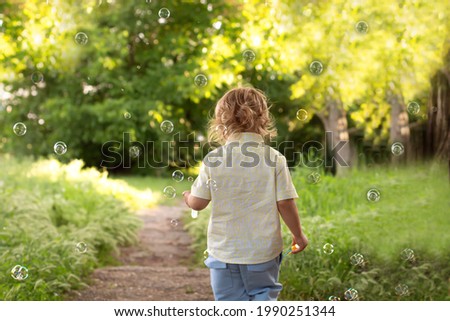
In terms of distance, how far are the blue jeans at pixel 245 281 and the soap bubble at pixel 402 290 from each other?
1669 mm

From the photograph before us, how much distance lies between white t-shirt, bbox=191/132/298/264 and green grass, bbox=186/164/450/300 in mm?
1551

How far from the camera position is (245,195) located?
7.89ft

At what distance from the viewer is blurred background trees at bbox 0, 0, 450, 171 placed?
5.53 metres

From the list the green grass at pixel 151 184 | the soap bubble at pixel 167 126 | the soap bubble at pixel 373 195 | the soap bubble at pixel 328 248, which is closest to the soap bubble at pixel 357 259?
the soap bubble at pixel 328 248

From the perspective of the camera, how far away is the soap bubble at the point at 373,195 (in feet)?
15.0

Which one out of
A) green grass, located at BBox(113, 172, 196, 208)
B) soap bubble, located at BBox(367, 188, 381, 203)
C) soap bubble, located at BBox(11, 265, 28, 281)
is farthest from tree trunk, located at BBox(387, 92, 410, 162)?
soap bubble, located at BBox(11, 265, 28, 281)

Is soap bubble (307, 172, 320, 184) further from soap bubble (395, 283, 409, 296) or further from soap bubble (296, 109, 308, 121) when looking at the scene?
soap bubble (395, 283, 409, 296)

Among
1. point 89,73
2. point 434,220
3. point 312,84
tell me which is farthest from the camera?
point 89,73

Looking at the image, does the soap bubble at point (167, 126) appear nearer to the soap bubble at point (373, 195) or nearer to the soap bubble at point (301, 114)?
the soap bubble at point (301, 114)

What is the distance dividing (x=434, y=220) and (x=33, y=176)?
4.32m

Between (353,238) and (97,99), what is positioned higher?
(97,99)
